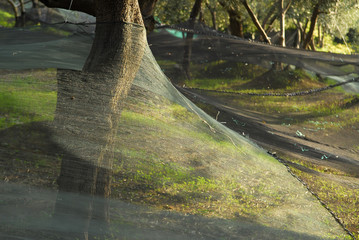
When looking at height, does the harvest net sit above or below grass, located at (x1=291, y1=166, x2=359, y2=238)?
above

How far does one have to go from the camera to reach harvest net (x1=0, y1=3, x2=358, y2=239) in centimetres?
228

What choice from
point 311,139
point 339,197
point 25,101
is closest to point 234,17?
point 311,139

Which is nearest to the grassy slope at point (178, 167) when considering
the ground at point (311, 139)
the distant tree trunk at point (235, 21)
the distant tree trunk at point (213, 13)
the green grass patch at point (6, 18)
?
the ground at point (311, 139)

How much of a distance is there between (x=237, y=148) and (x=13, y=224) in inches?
71.5

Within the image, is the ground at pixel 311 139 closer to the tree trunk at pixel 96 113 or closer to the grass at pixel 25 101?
the tree trunk at pixel 96 113

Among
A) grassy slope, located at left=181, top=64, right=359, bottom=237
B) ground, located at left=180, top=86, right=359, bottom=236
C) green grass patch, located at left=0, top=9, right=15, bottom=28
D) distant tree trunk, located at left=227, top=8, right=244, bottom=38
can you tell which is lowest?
ground, located at left=180, top=86, right=359, bottom=236

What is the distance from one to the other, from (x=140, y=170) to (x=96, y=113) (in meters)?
0.50

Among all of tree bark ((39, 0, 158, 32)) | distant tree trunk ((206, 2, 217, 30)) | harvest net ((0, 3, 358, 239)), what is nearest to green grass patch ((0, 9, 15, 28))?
distant tree trunk ((206, 2, 217, 30))

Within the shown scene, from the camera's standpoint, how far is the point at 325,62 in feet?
23.1

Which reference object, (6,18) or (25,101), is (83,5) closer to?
(25,101)

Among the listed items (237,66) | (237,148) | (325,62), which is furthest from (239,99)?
(237,148)

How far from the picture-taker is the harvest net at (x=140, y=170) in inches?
89.9

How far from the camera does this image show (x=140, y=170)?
2.70 m

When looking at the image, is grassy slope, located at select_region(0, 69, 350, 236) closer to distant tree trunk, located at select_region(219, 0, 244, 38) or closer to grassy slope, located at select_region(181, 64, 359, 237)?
grassy slope, located at select_region(181, 64, 359, 237)
